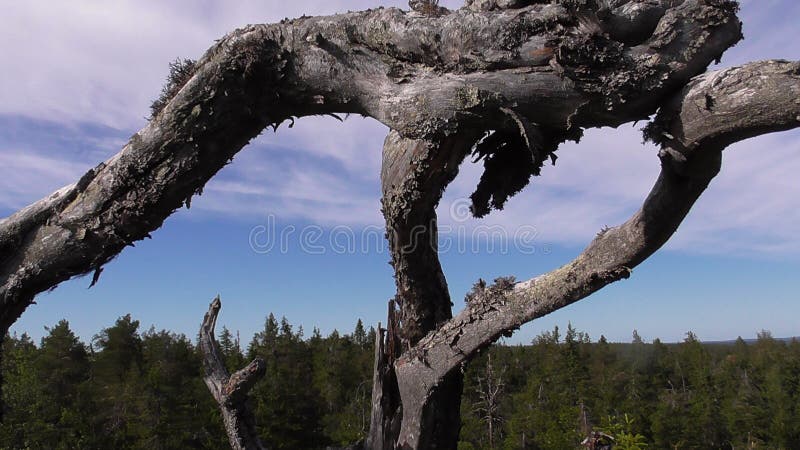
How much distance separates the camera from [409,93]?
328cm

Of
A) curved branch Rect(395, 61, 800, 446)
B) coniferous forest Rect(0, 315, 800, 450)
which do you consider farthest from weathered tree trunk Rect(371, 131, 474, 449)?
coniferous forest Rect(0, 315, 800, 450)

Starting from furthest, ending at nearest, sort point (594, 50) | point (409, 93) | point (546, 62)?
point (409, 93)
point (546, 62)
point (594, 50)

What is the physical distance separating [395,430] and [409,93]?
9.63 feet

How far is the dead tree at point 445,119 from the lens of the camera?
8.95ft

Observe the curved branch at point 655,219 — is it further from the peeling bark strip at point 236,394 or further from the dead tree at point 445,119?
the peeling bark strip at point 236,394

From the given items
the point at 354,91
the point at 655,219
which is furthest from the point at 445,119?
the point at 655,219

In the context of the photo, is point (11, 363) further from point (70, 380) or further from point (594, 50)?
point (594, 50)

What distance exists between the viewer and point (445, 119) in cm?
318

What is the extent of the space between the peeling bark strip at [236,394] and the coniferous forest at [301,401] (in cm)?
1312

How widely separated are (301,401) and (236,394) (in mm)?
30119

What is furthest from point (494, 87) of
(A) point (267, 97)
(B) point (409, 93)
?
(A) point (267, 97)

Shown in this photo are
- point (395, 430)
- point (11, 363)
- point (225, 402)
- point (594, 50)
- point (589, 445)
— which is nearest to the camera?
point (594, 50)

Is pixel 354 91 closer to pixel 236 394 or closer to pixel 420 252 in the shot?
pixel 420 252

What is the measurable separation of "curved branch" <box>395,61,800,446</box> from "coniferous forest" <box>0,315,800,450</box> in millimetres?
13738
